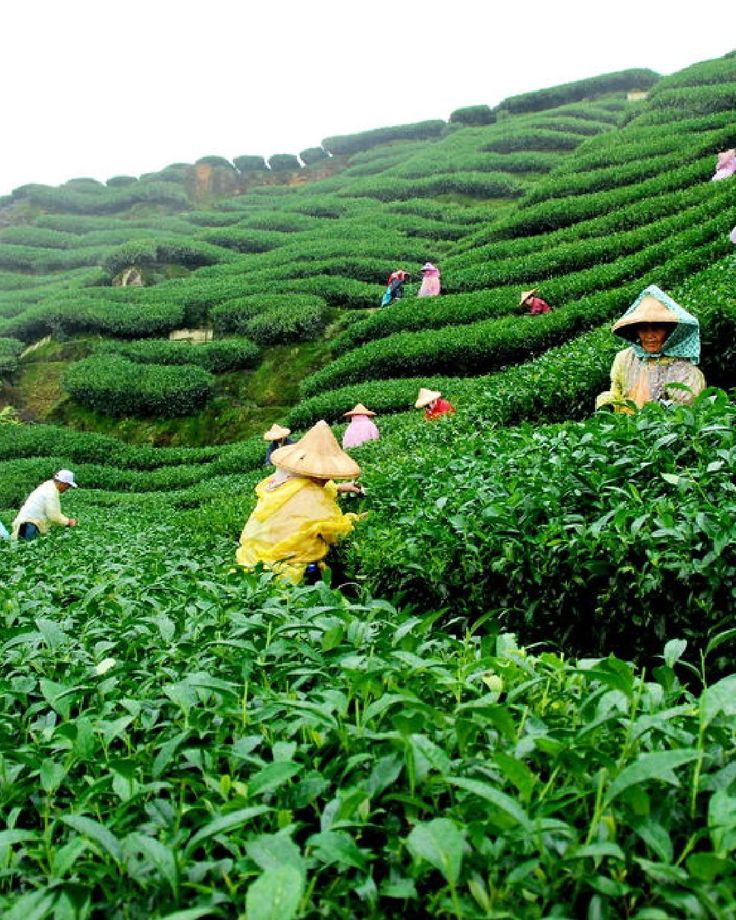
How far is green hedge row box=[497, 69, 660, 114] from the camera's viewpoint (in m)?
50.4

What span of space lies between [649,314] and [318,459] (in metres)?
2.97

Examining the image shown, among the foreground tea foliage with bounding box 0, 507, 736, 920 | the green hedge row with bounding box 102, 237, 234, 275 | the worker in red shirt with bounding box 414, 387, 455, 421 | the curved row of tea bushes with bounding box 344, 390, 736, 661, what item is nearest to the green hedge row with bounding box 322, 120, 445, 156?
the green hedge row with bounding box 102, 237, 234, 275

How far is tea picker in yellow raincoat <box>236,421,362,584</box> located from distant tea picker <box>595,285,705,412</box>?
237cm

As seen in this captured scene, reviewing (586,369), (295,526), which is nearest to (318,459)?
(295,526)

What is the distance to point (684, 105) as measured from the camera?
102ft

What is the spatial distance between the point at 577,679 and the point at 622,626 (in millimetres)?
1631

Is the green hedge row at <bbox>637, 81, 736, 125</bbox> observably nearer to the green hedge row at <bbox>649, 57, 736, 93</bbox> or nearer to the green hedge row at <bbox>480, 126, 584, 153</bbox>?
the green hedge row at <bbox>649, 57, 736, 93</bbox>

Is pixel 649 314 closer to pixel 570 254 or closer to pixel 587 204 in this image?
pixel 570 254

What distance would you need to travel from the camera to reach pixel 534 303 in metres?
16.6

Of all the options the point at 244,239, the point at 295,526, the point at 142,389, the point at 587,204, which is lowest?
the point at 142,389

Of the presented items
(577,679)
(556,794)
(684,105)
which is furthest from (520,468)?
(684,105)

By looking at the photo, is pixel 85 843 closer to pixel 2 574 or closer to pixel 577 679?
pixel 577 679

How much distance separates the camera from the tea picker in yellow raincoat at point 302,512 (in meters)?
6.12

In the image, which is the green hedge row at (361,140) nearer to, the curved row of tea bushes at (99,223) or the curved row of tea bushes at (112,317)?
the curved row of tea bushes at (99,223)
